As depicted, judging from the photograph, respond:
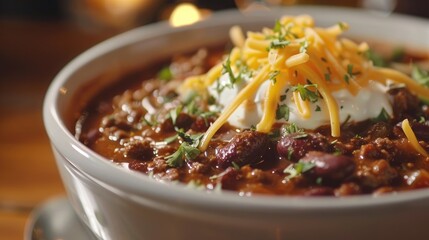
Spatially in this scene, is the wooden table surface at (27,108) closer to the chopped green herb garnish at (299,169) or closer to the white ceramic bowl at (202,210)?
the white ceramic bowl at (202,210)

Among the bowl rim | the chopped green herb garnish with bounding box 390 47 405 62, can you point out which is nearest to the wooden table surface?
the bowl rim

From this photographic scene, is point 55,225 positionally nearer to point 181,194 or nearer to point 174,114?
point 174,114

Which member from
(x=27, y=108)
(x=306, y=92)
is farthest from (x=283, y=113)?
(x=27, y=108)

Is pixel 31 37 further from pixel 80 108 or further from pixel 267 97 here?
pixel 267 97

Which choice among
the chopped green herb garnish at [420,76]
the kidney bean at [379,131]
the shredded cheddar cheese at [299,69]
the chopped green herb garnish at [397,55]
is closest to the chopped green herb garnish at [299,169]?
the shredded cheddar cheese at [299,69]

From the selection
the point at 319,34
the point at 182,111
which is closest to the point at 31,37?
the point at 182,111
